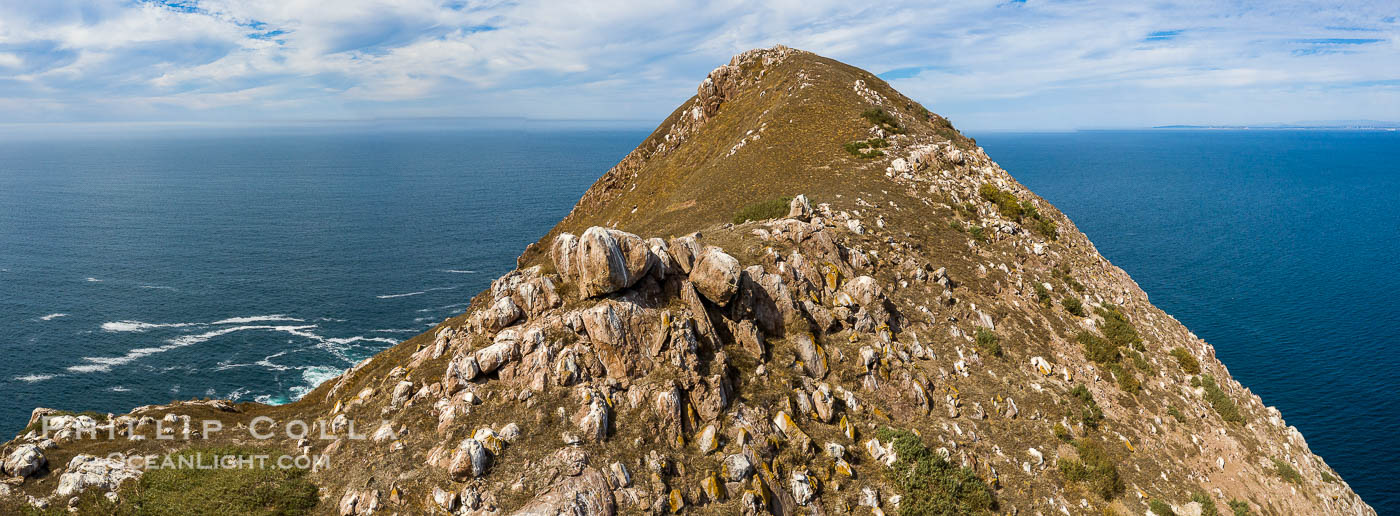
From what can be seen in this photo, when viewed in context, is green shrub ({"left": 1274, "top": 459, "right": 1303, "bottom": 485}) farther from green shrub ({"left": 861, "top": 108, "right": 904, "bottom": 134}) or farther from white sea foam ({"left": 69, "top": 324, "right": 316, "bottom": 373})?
white sea foam ({"left": 69, "top": 324, "right": 316, "bottom": 373})

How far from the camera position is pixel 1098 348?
37.7 m

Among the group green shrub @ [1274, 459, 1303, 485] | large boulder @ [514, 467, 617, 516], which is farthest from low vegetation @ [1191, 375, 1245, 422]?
large boulder @ [514, 467, 617, 516]

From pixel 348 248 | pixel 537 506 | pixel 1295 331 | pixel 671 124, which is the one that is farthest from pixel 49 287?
pixel 1295 331

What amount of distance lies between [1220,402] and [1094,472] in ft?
55.0

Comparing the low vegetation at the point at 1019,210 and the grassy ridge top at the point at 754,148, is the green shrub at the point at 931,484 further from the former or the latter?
the low vegetation at the point at 1019,210

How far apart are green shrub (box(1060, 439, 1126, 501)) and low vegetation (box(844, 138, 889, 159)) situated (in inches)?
1347

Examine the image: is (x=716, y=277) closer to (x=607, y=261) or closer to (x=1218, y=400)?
(x=607, y=261)

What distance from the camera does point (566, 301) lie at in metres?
26.3

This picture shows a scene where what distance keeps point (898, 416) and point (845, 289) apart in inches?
314

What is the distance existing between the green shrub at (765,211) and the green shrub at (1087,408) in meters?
21.7

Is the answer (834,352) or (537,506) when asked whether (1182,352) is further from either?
(537,506)

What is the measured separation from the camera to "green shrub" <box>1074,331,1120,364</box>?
3722cm

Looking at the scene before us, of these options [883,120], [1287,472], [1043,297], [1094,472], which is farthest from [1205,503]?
[883,120]

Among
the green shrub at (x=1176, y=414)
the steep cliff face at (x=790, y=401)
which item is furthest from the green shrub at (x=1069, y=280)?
the green shrub at (x=1176, y=414)
